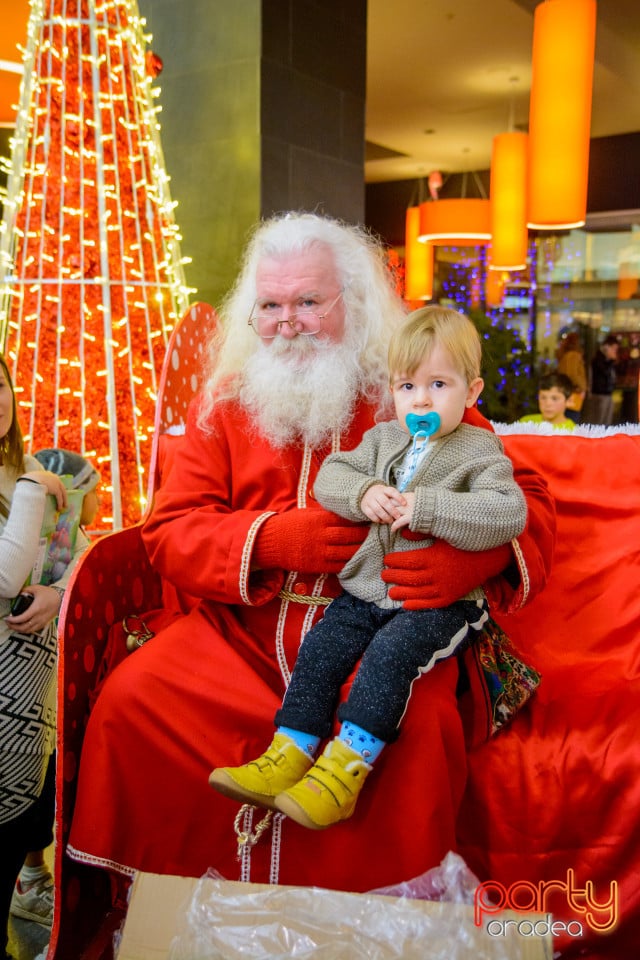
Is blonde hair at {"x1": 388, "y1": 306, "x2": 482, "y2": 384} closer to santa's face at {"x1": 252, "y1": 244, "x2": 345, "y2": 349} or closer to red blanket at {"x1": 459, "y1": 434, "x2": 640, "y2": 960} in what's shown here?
santa's face at {"x1": 252, "y1": 244, "x2": 345, "y2": 349}

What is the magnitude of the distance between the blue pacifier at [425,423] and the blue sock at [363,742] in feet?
1.95

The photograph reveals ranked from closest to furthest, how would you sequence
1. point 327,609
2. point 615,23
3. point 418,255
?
point 327,609 < point 615,23 < point 418,255

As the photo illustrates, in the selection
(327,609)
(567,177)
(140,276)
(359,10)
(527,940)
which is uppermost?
(359,10)

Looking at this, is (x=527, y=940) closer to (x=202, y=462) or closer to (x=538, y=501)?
(x=538, y=501)

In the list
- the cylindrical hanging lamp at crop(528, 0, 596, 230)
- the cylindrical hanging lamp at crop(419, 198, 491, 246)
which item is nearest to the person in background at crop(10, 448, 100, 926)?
the cylindrical hanging lamp at crop(528, 0, 596, 230)

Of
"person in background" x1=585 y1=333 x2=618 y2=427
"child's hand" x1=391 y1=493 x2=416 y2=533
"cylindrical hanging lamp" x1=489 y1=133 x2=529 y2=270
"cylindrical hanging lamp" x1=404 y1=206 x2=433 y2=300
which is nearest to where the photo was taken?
"child's hand" x1=391 y1=493 x2=416 y2=533

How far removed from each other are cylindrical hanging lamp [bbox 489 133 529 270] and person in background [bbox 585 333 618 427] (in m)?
4.84

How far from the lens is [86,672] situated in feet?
6.12

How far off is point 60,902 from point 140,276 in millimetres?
2495

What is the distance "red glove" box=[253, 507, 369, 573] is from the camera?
1803mm

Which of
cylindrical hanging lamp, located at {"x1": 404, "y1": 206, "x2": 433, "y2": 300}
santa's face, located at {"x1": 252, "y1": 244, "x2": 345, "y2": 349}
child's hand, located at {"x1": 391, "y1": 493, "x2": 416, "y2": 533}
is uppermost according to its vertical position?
cylindrical hanging lamp, located at {"x1": 404, "y1": 206, "x2": 433, "y2": 300}

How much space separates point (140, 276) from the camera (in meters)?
3.53

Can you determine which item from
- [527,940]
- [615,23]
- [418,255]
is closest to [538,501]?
[527,940]

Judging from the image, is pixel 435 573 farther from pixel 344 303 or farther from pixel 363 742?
pixel 344 303
